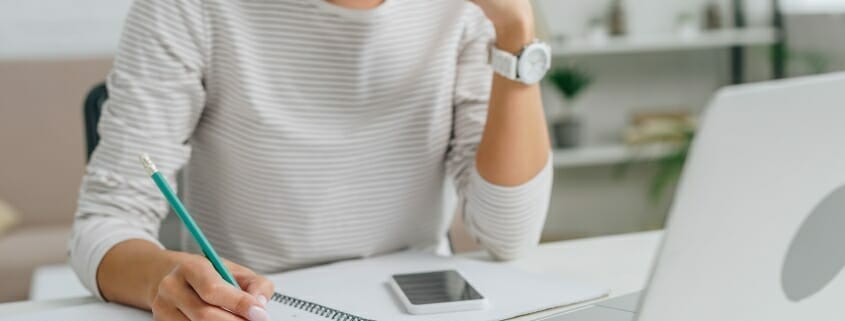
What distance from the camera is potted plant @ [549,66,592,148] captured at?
3.31m

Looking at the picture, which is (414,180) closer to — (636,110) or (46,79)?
(46,79)

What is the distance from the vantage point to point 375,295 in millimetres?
919

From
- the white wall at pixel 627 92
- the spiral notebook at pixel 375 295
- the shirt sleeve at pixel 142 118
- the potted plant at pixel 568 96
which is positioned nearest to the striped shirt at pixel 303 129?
the shirt sleeve at pixel 142 118

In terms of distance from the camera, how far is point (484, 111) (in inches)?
46.9

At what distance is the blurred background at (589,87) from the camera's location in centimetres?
272

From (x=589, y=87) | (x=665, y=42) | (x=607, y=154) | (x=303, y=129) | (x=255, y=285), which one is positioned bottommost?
(x=255, y=285)

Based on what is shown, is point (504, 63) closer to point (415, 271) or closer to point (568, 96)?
point (415, 271)

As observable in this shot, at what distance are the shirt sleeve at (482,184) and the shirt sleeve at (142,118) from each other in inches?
12.0

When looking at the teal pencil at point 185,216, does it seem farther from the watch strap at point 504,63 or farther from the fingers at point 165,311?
the watch strap at point 504,63

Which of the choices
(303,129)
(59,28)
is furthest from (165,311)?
(59,28)

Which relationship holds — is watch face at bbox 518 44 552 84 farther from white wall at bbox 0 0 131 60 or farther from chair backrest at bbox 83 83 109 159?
white wall at bbox 0 0 131 60

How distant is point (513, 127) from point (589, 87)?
8.09 feet

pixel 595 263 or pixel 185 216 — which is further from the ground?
pixel 595 263

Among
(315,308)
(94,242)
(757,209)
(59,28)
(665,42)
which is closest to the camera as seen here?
(757,209)
